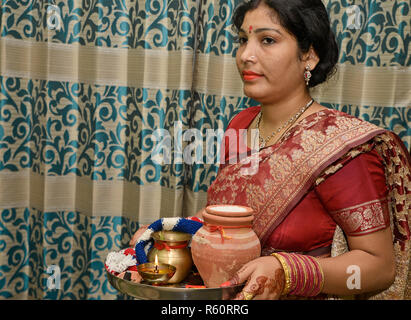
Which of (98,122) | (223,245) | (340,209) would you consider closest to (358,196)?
(340,209)

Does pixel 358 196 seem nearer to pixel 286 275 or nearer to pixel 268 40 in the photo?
pixel 286 275

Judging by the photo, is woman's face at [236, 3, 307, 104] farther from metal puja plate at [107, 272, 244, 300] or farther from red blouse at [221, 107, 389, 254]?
metal puja plate at [107, 272, 244, 300]

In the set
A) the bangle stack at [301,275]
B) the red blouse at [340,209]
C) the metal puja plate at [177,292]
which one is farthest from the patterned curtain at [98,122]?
the metal puja plate at [177,292]

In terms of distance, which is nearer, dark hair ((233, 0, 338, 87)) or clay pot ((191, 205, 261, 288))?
clay pot ((191, 205, 261, 288))

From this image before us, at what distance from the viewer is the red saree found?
44.1 inches

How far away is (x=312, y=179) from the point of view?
117cm

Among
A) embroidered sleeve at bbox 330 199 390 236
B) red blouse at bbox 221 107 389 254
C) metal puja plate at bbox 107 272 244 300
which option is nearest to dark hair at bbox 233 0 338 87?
red blouse at bbox 221 107 389 254

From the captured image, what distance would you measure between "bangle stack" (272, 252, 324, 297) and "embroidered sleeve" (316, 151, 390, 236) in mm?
145

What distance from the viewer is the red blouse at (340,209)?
110cm

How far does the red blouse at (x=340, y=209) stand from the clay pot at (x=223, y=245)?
0.20 meters

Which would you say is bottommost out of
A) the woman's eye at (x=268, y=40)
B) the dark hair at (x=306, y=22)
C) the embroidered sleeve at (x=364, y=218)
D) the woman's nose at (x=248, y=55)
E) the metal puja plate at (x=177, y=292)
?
the metal puja plate at (x=177, y=292)

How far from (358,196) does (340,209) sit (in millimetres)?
56

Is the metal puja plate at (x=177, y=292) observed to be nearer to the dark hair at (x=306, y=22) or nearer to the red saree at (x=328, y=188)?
the red saree at (x=328, y=188)

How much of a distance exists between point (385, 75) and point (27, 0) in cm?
171
